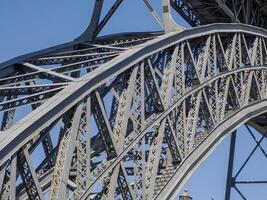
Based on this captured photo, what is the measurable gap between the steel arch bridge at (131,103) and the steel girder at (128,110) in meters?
0.03

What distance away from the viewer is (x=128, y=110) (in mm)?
15719

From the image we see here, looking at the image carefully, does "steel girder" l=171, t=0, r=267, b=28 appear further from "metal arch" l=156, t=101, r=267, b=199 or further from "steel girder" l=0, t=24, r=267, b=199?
"metal arch" l=156, t=101, r=267, b=199

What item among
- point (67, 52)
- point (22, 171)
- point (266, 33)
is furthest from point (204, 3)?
point (22, 171)

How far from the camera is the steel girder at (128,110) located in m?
13.2

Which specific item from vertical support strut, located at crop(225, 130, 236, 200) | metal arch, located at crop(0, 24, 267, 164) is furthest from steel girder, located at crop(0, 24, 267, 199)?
vertical support strut, located at crop(225, 130, 236, 200)

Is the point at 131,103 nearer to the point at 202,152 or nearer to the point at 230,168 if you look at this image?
the point at 202,152

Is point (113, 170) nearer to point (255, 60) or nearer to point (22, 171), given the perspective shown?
point (22, 171)

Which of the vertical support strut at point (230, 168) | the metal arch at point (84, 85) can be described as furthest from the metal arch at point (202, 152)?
the vertical support strut at point (230, 168)

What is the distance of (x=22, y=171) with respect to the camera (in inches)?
494

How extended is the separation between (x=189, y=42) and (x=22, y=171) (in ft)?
26.2

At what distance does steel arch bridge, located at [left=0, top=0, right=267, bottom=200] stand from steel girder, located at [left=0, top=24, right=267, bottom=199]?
27 millimetres

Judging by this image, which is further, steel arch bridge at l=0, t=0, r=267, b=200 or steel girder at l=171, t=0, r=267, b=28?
steel girder at l=171, t=0, r=267, b=28

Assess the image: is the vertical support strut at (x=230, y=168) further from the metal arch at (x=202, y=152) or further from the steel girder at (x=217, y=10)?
the steel girder at (x=217, y=10)

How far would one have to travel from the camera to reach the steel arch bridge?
13305mm
